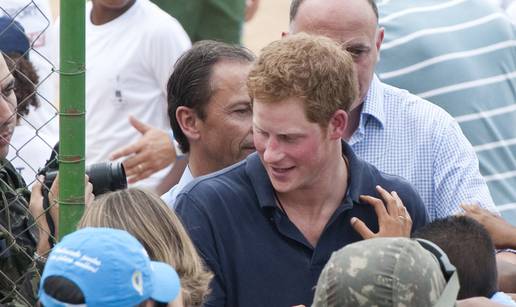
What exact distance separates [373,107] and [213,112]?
621 mm

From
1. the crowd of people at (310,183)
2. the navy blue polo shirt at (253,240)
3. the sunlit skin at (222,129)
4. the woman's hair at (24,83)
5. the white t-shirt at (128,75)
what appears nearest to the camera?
the crowd of people at (310,183)

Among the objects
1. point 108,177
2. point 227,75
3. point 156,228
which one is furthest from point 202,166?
point 156,228

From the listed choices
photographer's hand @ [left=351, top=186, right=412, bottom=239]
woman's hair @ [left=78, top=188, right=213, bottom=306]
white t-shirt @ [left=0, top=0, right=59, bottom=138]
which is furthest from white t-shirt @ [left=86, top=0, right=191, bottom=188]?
woman's hair @ [left=78, top=188, right=213, bottom=306]

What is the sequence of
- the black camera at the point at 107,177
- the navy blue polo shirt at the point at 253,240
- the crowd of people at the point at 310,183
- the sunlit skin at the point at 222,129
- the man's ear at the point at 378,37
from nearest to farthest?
the crowd of people at the point at 310,183, the navy blue polo shirt at the point at 253,240, the black camera at the point at 107,177, the sunlit skin at the point at 222,129, the man's ear at the point at 378,37

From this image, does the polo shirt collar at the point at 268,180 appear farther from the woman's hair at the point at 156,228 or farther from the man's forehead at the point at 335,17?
the man's forehead at the point at 335,17

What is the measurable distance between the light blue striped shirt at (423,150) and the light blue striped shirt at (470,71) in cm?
59

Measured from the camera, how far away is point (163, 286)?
2.71m

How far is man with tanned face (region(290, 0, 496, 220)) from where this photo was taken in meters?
4.29

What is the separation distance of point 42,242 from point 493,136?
2.07 metres

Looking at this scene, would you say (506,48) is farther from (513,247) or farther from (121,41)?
(121,41)

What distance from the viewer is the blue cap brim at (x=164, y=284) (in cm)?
269

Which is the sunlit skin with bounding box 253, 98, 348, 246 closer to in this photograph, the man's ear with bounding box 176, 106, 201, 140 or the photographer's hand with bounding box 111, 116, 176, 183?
the man's ear with bounding box 176, 106, 201, 140

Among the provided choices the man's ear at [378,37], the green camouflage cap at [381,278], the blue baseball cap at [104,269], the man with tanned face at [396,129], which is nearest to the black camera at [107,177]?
the man with tanned face at [396,129]

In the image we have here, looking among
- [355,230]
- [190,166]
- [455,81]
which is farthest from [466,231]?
[455,81]
